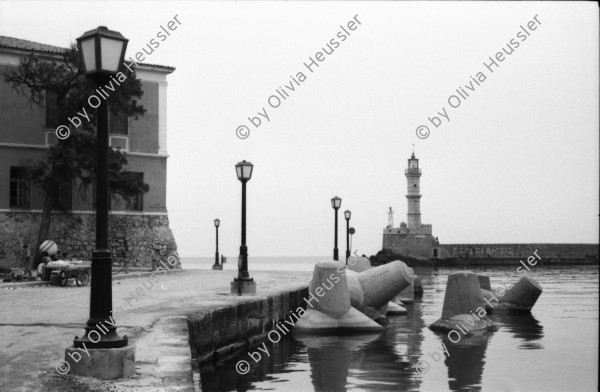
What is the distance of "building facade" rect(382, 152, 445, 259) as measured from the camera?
322 ft

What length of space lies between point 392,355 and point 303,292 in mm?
7226

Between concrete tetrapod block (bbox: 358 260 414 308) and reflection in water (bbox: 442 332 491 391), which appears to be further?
concrete tetrapod block (bbox: 358 260 414 308)

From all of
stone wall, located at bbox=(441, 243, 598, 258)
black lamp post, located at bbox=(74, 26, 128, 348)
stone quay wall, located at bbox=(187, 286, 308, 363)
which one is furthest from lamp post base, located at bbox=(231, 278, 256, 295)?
stone wall, located at bbox=(441, 243, 598, 258)

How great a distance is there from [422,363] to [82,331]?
6302 mm

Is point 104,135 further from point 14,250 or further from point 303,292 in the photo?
point 14,250

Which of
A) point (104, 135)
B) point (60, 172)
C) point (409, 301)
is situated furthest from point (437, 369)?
point (60, 172)

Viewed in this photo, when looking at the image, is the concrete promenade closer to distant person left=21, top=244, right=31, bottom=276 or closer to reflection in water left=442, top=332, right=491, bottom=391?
reflection in water left=442, top=332, right=491, bottom=391

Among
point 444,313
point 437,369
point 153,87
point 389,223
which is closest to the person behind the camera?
point 437,369

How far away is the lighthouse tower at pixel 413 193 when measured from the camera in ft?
323

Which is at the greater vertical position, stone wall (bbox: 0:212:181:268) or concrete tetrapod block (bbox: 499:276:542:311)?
stone wall (bbox: 0:212:181:268)

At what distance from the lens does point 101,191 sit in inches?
297

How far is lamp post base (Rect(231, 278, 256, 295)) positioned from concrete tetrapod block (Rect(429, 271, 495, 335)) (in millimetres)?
4678

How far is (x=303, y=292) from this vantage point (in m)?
21.9

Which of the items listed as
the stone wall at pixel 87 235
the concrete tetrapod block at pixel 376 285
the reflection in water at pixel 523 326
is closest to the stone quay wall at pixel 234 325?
the concrete tetrapod block at pixel 376 285
